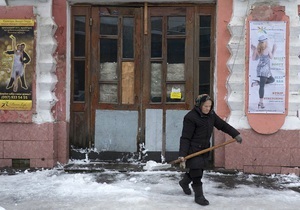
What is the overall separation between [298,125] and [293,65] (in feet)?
3.35

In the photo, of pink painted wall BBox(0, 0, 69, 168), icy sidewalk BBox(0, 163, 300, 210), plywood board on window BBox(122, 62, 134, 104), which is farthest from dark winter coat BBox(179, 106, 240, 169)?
pink painted wall BBox(0, 0, 69, 168)

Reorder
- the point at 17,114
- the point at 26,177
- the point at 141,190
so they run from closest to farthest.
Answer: the point at 141,190
the point at 26,177
the point at 17,114

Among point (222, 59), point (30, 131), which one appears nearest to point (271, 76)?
point (222, 59)

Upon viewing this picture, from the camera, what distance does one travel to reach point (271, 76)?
268 inches

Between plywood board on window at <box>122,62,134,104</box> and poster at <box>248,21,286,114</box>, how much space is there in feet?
6.95

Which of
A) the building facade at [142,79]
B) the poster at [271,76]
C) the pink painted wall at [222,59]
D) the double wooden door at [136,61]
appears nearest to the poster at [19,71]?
the building facade at [142,79]

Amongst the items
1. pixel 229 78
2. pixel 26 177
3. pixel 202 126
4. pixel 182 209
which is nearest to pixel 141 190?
pixel 182 209

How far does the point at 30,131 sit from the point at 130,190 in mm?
2380

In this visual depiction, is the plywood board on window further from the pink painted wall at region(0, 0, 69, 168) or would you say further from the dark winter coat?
the dark winter coat

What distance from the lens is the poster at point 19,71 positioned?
6.98 meters

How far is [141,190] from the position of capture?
5766 millimetres

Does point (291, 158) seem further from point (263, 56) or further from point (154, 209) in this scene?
point (154, 209)

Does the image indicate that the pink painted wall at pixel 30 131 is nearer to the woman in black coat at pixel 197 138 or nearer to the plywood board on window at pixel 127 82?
the plywood board on window at pixel 127 82

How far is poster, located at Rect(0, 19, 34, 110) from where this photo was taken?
6.98m
